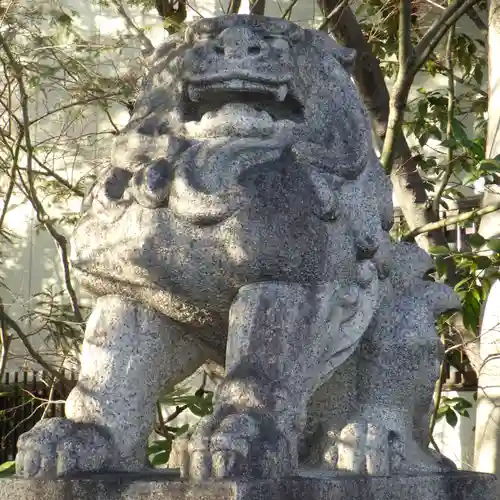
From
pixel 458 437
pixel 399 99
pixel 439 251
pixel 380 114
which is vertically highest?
pixel 380 114

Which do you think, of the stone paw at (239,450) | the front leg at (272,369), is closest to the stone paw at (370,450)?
the front leg at (272,369)

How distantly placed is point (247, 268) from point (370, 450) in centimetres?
41

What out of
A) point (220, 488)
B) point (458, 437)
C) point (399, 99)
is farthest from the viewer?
point (458, 437)

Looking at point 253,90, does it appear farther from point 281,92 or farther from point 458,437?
point 458,437

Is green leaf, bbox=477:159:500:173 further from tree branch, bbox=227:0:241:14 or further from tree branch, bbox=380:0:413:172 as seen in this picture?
tree branch, bbox=227:0:241:14

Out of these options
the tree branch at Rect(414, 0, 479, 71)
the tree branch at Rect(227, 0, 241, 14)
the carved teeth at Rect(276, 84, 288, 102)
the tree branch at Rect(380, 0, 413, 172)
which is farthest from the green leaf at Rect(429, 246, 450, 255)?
the carved teeth at Rect(276, 84, 288, 102)

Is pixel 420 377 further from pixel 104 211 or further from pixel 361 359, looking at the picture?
pixel 104 211

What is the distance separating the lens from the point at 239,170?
164cm

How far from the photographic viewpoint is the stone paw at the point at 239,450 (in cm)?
140

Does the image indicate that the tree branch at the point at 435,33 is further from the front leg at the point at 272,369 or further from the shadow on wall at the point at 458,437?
the shadow on wall at the point at 458,437

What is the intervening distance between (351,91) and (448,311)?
21.3 inches

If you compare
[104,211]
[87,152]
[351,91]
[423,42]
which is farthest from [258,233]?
[87,152]

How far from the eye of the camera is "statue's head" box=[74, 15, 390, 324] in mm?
1616

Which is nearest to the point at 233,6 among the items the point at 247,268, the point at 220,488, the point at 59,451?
the point at 247,268
